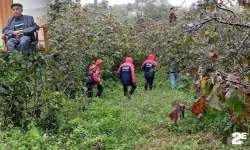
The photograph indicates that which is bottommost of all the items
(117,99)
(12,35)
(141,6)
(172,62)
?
(117,99)

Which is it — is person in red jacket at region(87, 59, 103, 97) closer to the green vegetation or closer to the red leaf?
the green vegetation

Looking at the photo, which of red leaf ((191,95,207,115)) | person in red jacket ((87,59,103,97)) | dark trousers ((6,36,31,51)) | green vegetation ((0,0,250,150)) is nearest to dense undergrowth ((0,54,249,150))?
green vegetation ((0,0,250,150))

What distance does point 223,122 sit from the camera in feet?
25.2

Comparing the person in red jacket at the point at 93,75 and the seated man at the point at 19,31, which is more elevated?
the seated man at the point at 19,31

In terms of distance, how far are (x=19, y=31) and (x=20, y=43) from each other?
259mm

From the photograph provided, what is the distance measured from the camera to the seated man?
25.8 ft

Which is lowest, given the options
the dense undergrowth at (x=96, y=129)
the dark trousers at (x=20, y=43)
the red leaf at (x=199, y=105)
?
the dense undergrowth at (x=96, y=129)

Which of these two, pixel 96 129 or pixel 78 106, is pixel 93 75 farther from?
pixel 96 129

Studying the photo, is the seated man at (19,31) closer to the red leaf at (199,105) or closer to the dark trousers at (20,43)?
the dark trousers at (20,43)

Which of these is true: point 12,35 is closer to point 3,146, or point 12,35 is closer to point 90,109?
point 90,109

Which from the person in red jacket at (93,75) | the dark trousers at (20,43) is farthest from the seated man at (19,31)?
the person in red jacket at (93,75)

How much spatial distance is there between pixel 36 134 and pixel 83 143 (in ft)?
2.60

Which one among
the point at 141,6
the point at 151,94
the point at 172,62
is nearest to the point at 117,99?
the point at 151,94

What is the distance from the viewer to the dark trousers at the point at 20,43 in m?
7.81
